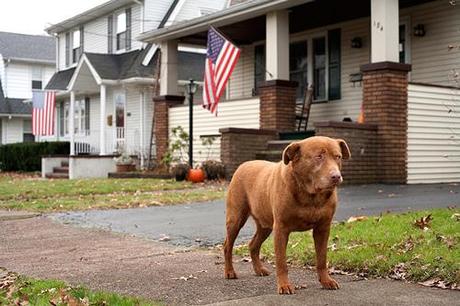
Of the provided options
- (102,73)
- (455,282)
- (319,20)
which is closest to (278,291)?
(455,282)

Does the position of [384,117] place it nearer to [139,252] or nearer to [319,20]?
[319,20]

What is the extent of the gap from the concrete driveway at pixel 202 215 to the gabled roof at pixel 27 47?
29966 mm

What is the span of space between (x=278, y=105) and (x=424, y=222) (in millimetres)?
10059

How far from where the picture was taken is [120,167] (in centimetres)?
2314

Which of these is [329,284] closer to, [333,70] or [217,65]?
[217,65]

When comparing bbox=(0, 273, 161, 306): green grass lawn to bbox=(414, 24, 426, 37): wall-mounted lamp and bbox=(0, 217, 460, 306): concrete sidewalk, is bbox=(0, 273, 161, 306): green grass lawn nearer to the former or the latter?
bbox=(0, 217, 460, 306): concrete sidewalk

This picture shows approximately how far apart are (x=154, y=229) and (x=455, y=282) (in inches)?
192

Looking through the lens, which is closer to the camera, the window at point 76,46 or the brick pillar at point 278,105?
A: the brick pillar at point 278,105

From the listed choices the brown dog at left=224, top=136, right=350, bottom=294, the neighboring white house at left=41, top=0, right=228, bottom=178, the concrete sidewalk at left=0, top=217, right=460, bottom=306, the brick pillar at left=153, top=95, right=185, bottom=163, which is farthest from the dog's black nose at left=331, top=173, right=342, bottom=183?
the neighboring white house at left=41, top=0, right=228, bottom=178

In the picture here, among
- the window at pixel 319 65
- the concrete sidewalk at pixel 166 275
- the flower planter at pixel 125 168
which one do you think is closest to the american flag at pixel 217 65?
the window at pixel 319 65

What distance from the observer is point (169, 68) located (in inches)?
827

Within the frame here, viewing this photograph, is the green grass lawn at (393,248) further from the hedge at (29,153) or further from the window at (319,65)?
the hedge at (29,153)

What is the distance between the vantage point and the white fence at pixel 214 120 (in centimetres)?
1793

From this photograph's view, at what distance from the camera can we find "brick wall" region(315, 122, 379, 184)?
13453 mm
